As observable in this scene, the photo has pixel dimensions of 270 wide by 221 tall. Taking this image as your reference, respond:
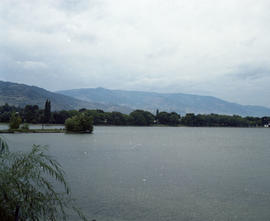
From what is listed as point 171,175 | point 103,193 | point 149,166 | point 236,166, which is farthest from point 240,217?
point 236,166

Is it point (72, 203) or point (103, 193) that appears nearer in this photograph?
point (72, 203)

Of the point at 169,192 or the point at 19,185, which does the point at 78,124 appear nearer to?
the point at 169,192

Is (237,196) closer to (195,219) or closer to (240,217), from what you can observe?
(240,217)

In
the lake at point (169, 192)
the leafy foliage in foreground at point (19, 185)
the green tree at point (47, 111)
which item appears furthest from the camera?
the green tree at point (47, 111)

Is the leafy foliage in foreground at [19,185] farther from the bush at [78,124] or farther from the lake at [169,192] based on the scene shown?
the bush at [78,124]

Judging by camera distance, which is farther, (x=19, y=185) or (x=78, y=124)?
(x=78, y=124)

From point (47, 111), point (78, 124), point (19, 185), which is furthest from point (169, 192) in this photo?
point (47, 111)

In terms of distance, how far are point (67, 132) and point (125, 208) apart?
11742 cm

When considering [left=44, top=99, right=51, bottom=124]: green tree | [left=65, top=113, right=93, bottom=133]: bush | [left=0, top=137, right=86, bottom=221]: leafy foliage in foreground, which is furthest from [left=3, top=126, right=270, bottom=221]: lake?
[left=44, top=99, right=51, bottom=124]: green tree

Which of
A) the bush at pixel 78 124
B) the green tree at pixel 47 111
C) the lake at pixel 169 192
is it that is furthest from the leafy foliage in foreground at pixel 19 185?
the green tree at pixel 47 111

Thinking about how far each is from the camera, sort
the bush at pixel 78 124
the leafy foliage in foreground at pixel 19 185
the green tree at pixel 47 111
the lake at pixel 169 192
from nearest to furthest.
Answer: the leafy foliage in foreground at pixel 19 185 → the lake at pixel 169 192 → the bush at pixel 78 124 → the green tree at pixel 47 111

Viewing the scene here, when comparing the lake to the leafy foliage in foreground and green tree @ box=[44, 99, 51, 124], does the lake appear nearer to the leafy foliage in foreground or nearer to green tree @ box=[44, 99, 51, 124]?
the leafy foliage in foreground

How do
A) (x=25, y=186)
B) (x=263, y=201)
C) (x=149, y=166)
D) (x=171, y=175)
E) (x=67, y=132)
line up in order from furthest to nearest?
1. (x=67, y=132)
2. (x=149, y=166)
3. (x=171, y=175)
4. (x=263, y=201)
5. (x=25, y=186)

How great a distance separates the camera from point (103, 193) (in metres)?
28.1
